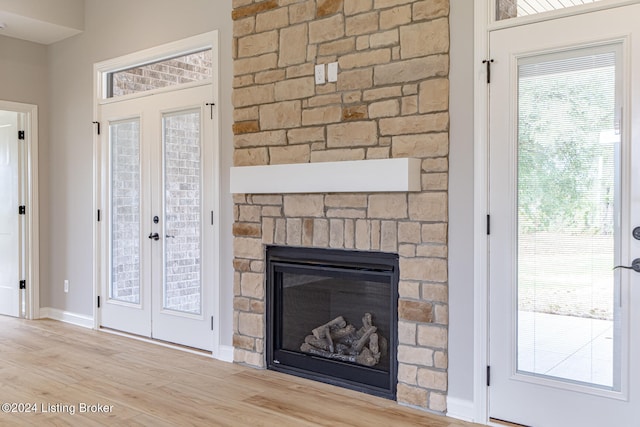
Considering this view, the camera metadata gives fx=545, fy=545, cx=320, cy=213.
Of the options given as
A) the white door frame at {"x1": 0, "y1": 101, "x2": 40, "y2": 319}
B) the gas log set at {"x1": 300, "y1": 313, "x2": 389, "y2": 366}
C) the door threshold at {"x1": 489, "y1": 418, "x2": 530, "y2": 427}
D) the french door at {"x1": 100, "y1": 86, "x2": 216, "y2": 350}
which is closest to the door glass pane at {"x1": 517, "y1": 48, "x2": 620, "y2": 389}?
the door threshold at {"x1": 489, "y1": 418, "x2": 530, "y2": 427}

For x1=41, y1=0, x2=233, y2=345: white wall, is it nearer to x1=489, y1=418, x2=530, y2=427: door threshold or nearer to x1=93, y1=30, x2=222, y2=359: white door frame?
x1=93, y1=30, x2=222, y2=359: white door frame

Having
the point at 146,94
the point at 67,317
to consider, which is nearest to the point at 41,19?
the point at 146,94

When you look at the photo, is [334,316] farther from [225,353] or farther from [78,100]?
[78,100]

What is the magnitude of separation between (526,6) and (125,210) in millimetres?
3647

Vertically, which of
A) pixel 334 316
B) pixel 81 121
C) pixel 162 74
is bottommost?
pixel 334 316

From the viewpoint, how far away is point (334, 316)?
3635mm

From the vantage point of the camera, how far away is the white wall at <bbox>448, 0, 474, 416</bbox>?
3.00 metres

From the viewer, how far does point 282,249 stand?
12.4 feet

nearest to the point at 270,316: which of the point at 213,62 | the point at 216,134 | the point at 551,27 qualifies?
the point at 216,134

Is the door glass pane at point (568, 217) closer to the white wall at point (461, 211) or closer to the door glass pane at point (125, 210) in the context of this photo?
the white wall at point (461, 211)

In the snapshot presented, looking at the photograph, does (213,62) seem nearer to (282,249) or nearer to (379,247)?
(282,249)

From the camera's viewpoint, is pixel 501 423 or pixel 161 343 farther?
pixel 161 343

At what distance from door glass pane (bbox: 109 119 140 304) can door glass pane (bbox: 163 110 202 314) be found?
1.40 ft

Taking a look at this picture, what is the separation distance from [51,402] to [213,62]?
100 inches
